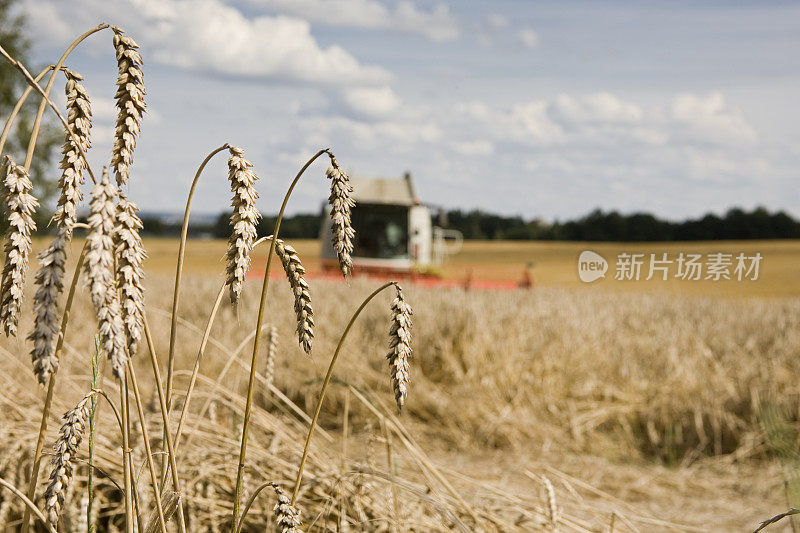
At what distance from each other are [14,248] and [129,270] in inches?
7.4

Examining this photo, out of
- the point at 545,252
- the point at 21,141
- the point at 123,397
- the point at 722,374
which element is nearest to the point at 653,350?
the point at 722,374

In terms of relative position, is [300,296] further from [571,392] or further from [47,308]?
[571,392]

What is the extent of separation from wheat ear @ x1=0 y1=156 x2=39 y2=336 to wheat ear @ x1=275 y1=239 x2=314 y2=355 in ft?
1.00

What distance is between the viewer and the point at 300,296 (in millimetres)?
961

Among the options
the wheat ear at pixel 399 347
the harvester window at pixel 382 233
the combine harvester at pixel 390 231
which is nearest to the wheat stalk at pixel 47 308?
the wheat ear at pixel 399 347

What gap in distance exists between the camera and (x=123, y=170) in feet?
2.73

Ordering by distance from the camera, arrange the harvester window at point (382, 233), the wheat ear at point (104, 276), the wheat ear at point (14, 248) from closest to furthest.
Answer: the wheat ear at point (104, 276)
the wheat ear at point (14, 248)
the harvester window at point (382, 233)

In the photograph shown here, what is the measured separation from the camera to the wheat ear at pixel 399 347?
90cm

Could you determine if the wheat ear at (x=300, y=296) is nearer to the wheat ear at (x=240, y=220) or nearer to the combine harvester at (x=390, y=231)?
the wheat ear at (x=240, y=220)

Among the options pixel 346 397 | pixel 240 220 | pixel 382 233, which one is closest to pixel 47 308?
pixel 240 220

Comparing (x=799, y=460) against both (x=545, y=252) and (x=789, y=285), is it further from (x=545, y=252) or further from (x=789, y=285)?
(x=545, y=252)


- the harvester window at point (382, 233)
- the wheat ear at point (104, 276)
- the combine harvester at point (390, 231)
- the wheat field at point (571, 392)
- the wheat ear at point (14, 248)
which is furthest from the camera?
the harvester window at point (382, 233)

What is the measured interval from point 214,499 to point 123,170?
158 centimetres

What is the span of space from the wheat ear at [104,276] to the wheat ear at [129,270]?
0.09 ft
